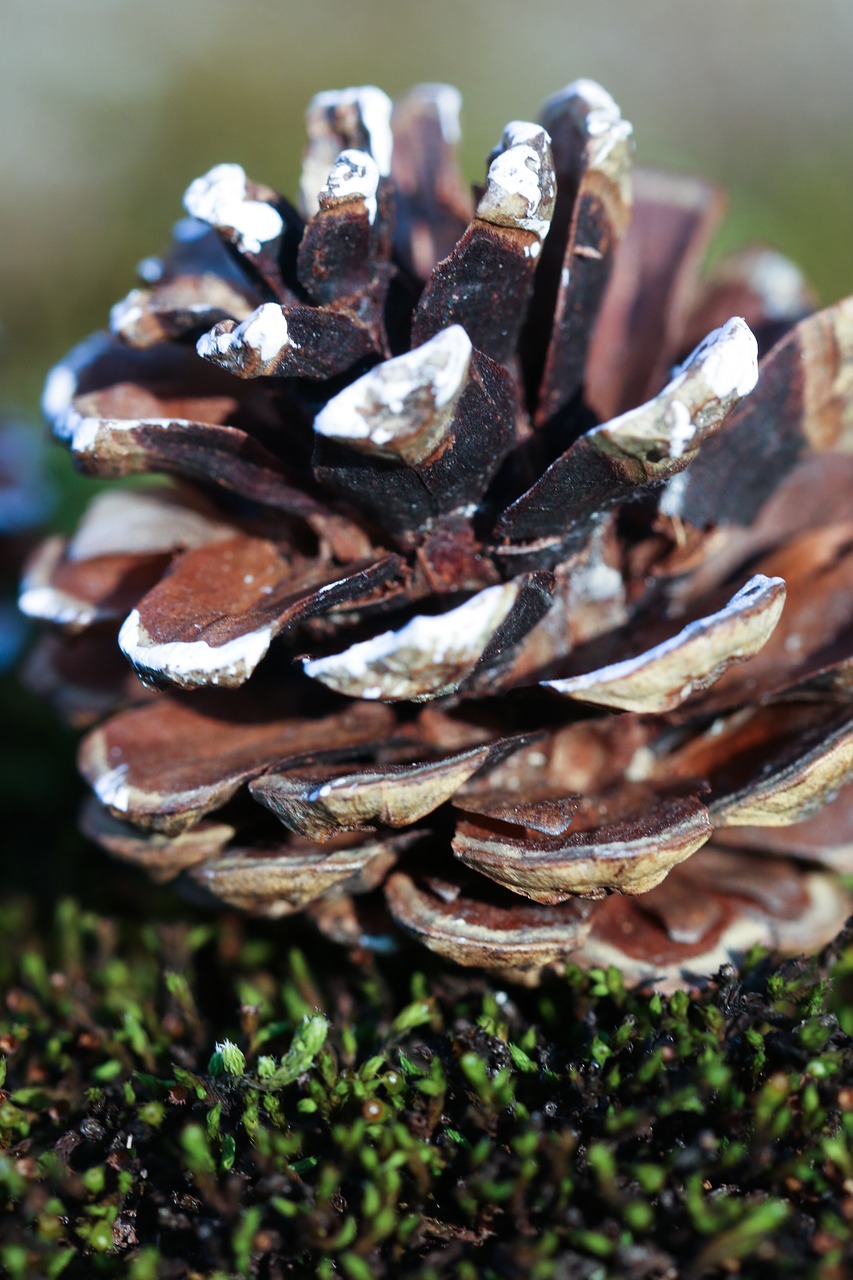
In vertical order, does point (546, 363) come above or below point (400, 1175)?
above

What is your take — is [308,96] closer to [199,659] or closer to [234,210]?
[234,210]

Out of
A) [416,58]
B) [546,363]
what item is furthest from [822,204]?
[546,363]

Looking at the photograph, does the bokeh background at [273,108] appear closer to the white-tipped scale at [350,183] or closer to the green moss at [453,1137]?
the green moss at [453,1137]

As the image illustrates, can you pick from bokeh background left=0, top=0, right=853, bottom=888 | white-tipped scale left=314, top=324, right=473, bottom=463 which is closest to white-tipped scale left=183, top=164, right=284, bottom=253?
white-tipped scale left=314, top=324, right=473, bottom=463

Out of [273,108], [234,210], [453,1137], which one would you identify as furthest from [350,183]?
[273,108]

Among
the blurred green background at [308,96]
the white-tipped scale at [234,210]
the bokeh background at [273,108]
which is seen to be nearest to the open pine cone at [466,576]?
the white-tipped scale at [234,210]

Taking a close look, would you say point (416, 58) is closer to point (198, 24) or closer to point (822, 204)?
point (198, 24)
